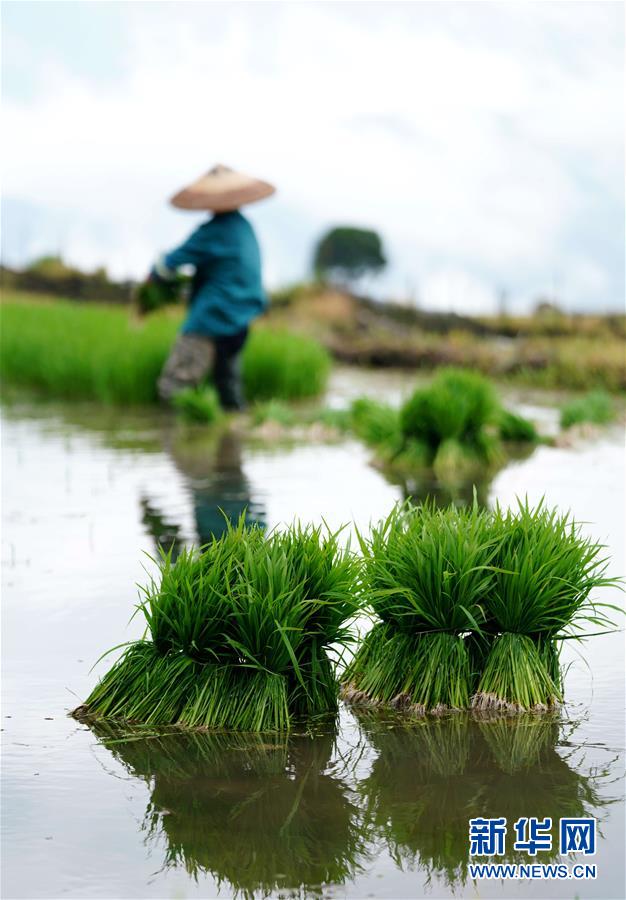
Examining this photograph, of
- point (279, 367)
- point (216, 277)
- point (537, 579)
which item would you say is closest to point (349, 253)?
point (279, 367)

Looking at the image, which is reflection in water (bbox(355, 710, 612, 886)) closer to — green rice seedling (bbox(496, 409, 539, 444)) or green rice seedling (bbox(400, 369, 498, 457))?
green rice seedling (bbox(400, 369, 498, 457))

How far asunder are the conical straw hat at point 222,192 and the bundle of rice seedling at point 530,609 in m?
9.45

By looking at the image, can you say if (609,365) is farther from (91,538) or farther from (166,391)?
(91,538)

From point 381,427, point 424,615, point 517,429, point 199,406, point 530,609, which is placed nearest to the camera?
point 424,615

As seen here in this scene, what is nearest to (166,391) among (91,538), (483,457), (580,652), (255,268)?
(255,268)

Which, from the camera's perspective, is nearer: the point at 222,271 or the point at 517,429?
the point at 517,429

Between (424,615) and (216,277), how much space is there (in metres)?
9.97

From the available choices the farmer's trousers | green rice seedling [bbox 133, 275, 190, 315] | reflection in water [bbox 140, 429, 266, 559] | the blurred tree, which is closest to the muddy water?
reflection in water [bbox 140, 429, 266, 559]

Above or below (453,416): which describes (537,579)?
below

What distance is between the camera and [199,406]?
14016 millimetres

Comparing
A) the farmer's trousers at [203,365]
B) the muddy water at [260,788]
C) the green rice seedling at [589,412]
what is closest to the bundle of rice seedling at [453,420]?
the green rice seedling at [589,412]

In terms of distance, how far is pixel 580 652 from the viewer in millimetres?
5723

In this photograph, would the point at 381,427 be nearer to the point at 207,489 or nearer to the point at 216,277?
the point at 207,489

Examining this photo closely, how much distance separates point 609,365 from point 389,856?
16830 millimetres
